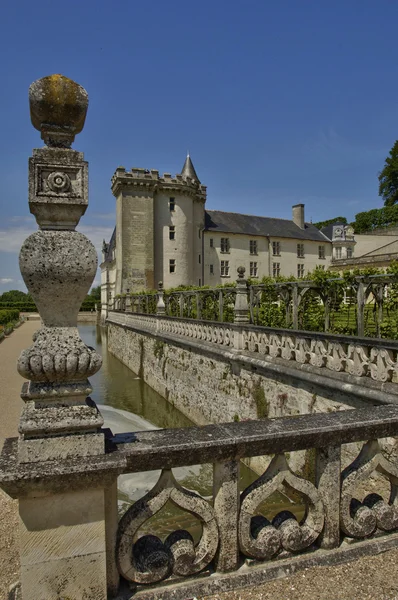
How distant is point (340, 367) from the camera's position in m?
6.06

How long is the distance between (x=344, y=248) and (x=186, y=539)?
48.8 metres

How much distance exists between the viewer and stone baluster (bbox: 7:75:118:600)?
1855 millimetres

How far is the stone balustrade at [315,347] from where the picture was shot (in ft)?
17.4

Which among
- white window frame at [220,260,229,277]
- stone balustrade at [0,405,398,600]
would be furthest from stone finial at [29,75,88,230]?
white window frame at [220,260,229,277]

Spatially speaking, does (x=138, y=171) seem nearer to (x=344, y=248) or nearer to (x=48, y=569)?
(x=344, y=248)

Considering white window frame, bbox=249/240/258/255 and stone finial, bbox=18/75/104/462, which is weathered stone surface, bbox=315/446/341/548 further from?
white window frame, bbox=249/240/258/255

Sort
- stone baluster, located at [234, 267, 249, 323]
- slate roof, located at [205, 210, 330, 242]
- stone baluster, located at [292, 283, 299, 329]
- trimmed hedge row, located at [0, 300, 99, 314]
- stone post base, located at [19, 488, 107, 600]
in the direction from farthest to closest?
trimmed hedge row, located at [0, 300, 99, 314], slate roof, located at [205, 210, 330, 242], stone baluster, located at [234, 267, 249, 323], stone baluster, located at [292, 283, 299, 329], stone post base, located at [19, 488, 107, 600]

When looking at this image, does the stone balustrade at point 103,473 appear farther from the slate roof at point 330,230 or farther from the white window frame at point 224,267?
the slate roof at point 330,230

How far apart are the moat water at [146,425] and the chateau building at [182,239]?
44.0 feet

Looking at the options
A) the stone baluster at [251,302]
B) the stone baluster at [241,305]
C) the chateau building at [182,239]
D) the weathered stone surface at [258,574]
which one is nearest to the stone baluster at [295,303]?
the stone baluster at [241,305]

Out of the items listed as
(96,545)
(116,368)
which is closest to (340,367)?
(96,545)

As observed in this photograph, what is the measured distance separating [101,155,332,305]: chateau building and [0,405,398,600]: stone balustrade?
1312 inches

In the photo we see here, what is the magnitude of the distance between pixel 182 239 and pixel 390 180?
114 ft

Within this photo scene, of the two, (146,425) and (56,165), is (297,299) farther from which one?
(56,165)
